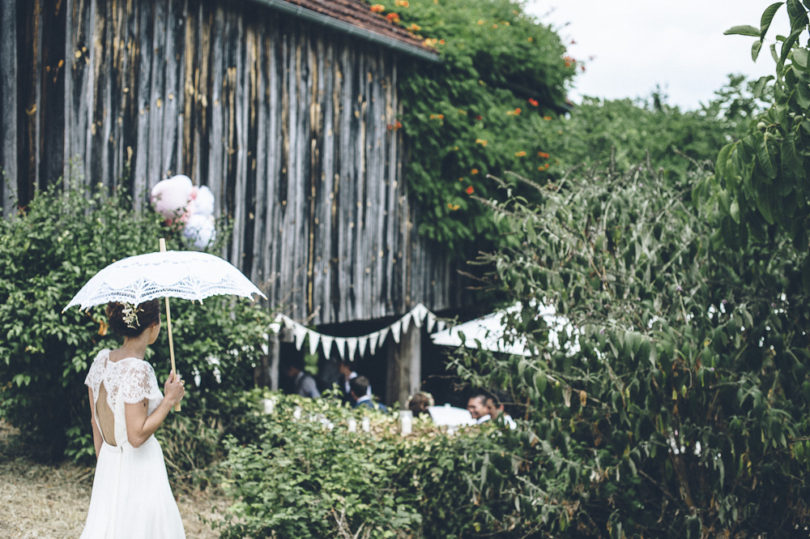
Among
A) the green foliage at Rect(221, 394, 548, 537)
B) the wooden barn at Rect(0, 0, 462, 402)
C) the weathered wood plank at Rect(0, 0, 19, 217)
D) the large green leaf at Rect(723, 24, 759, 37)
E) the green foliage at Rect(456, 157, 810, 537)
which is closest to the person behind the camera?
the large green leaf at Rect(723, 24, 759, 37)

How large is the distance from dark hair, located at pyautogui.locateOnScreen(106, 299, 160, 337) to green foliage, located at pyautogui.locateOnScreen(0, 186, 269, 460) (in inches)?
105

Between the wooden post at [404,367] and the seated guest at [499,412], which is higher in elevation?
the seated guest at [499,412]

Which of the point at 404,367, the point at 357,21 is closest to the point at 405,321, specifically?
the point at 404,367

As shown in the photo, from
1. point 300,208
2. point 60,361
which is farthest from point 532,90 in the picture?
point 60,361

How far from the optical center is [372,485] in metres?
5.75

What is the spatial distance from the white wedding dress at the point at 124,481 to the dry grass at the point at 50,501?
1612 millimetres

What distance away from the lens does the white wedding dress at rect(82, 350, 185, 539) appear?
393 cm

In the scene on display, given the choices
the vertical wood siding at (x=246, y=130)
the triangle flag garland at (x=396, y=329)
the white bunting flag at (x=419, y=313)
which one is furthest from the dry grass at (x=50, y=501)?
the white bunting flag at (x=419, y=313)

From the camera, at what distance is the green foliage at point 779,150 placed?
3.59m

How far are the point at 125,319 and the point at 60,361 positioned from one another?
3336 mm

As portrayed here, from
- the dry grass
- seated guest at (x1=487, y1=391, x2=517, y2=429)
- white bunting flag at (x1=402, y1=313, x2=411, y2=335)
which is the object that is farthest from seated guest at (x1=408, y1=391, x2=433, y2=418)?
the dry grass

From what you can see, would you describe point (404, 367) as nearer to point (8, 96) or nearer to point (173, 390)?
point (8, 96)

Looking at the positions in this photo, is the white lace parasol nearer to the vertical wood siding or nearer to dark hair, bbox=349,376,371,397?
the vertical wood siding

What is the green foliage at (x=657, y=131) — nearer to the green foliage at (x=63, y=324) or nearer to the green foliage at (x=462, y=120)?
the green foliage at (x=462, y=120)
